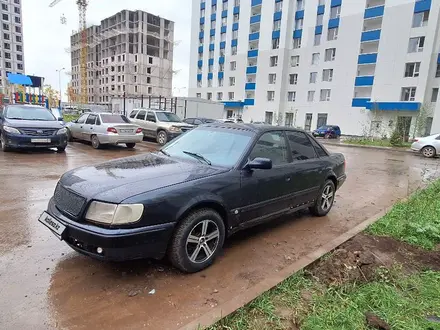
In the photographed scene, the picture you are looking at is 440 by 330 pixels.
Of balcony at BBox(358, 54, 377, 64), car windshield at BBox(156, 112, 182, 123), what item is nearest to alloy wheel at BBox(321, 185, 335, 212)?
car windshield at BBox(156, 112, 182, 123)

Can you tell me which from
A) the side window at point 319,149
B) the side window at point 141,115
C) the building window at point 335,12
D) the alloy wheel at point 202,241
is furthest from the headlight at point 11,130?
the building window at point 335,12

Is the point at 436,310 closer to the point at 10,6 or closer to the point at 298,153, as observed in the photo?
the point at 298,153

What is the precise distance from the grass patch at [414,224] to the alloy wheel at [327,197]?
90 cm

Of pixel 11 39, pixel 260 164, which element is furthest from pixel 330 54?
pixel 11 39

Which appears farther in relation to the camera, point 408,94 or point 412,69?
point 408,94

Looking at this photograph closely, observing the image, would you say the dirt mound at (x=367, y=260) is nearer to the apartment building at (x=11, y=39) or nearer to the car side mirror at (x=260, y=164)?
the car side mirror at (x=260, y=164)

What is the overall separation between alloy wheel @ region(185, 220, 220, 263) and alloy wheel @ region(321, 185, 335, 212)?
8.86 feet

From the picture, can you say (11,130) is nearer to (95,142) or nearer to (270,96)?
(95,142)

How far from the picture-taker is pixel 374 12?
35188 millimetres

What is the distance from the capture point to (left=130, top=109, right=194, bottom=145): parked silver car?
1464 centimetres

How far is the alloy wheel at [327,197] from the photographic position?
539 centimetres

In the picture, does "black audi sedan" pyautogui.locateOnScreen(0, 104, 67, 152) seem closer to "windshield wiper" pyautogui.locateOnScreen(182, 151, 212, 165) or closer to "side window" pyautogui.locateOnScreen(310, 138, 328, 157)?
"windshield wiper" pyautogui.locateOnScreen(182, 151, 212, 165)

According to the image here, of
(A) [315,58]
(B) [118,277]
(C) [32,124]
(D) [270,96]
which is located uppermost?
(A) [315,58]

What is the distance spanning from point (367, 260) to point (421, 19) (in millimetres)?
38767
